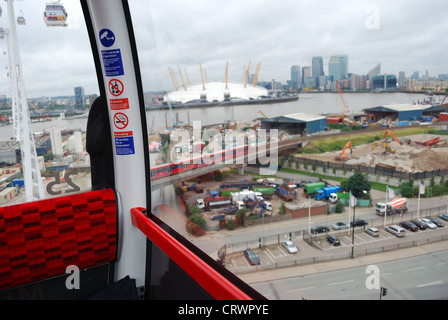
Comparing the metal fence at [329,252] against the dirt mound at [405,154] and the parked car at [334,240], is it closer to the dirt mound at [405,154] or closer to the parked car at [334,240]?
the parked car at [334,240]

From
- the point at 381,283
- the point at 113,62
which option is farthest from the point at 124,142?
the point at 381,283

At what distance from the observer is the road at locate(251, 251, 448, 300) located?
1.17m

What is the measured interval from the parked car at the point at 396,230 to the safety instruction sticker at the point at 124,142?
6.02ft

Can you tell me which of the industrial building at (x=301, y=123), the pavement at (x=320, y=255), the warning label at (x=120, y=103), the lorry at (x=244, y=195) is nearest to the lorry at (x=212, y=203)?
the lorry at (x=244, y=195)

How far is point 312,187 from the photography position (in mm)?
1640

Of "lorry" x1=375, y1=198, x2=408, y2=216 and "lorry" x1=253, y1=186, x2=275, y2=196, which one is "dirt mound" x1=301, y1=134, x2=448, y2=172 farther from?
"lorry" x1=253, y1=186, x2=275, y2=196

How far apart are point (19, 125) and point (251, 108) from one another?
1.75 metres

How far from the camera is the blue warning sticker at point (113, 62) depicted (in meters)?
2.31

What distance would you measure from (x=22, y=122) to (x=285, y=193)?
203 centimetres

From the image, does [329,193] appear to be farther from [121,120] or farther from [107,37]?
[107,37]

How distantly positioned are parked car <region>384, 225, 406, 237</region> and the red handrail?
0.65m
